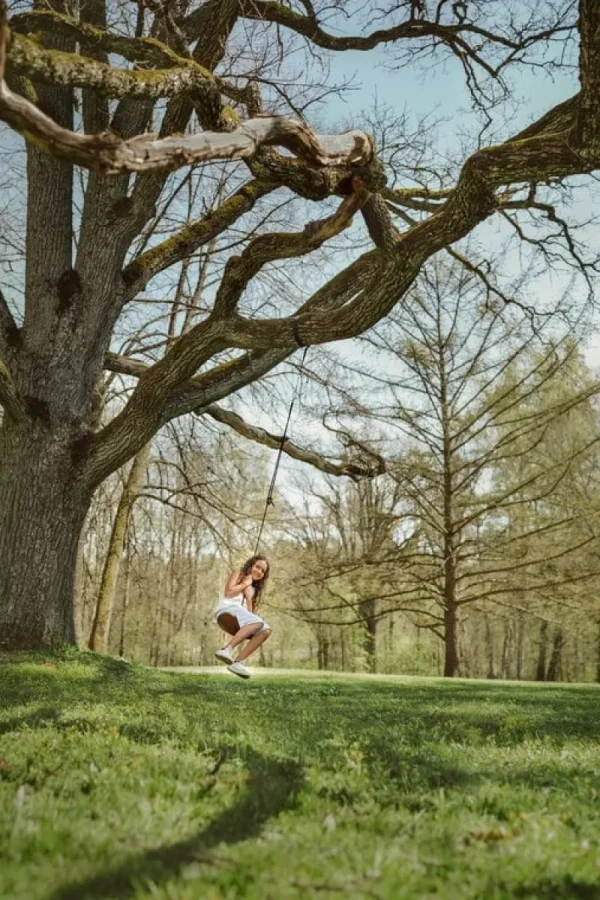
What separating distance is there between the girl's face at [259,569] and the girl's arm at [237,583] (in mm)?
92

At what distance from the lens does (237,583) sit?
814 cm

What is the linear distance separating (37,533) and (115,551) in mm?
6142

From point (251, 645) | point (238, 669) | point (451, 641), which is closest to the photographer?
point (238, 669)

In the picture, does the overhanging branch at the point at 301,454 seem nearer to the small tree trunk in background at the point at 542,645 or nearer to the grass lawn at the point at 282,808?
the grass lawn at the point at 282,808

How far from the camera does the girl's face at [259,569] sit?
8.20 metres

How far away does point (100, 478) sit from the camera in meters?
9.49

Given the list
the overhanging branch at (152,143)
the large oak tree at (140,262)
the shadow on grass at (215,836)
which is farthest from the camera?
the large oak tree at (140,262)

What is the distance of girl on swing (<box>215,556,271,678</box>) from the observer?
7645mm

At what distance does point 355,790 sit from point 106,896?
5.10ft

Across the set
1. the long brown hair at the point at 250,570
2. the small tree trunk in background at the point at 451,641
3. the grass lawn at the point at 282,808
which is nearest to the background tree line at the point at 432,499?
the small tree trunk in background at the point at 451,641

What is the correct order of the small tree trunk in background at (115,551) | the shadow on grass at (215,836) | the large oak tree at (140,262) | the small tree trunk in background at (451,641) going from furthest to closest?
the small tree trunk in background at (451,641) < the small tree trunk in background at (115,551) < the large oak tree at (140,262) < the shadow on grass at (215,836)

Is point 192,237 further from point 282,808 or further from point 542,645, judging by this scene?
point 542,645

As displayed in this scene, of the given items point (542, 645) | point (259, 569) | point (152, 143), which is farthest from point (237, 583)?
point (542, 645)

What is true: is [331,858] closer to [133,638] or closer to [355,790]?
[355,790]
